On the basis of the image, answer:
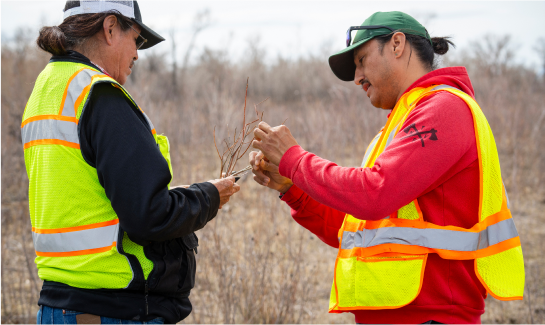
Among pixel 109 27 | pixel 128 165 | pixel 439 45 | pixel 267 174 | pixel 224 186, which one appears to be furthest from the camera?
pixel 267 174

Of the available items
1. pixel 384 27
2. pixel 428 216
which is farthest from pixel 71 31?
pixel 428 216

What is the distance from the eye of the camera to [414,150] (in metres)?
1.61

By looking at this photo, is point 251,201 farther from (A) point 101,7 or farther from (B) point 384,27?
Result: (A) point 101,7

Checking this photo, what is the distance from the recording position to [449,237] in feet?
5.50

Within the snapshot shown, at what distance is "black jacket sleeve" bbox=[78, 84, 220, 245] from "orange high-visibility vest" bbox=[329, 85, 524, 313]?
878 millimetres

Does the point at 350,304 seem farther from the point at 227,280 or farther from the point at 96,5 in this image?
the point at 227,280

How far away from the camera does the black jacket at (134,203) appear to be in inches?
54.4

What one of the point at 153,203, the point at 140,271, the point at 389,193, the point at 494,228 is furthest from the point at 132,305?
the point at 494,228

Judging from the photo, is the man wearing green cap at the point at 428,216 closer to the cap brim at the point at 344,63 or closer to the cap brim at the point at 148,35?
the cap brim at the point at 344,63

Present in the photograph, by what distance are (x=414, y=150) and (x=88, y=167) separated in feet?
4.21

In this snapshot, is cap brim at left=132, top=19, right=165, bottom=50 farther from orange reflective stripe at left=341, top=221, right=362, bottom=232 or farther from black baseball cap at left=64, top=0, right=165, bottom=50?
orange reflective stripe at left=341, top=221, right=362, bottom=232

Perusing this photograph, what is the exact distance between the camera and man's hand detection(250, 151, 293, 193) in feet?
7.79

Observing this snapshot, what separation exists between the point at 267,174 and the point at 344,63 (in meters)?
0.82

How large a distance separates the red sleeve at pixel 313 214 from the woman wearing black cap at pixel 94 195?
89cm
